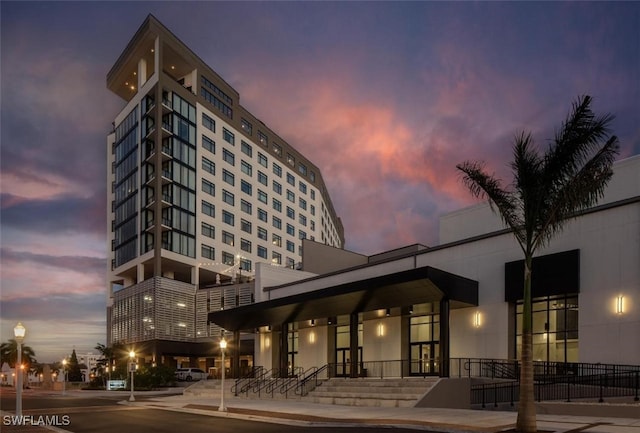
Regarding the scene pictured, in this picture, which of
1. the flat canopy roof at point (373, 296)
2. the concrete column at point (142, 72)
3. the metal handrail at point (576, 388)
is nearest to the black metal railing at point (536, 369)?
the metal handrail at point (576, 388)

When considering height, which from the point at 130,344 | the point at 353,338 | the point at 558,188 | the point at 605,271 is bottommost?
the point at 130,344

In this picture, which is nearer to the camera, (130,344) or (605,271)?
(605,271)

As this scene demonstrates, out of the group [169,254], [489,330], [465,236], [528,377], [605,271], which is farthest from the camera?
[169,254]

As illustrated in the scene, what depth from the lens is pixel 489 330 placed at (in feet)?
108

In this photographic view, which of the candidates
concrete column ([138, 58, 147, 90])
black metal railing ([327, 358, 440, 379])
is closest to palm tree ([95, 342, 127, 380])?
concrete column ([138, 58, 147, 90])

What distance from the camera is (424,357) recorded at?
3734 centimetres

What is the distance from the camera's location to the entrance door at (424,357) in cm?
3684

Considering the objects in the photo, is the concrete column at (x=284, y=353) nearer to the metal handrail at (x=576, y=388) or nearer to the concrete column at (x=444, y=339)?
the concrete column at (x=444, y=339)

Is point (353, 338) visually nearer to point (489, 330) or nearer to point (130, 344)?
point (489, 330)

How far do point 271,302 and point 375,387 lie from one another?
12.8 m

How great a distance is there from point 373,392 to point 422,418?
891 cm

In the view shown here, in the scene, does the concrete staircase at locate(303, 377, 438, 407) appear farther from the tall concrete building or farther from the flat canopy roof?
the tall concrete building

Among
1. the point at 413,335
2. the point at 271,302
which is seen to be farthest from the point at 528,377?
the point at 271,302

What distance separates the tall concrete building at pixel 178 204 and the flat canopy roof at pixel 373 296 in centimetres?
3665
